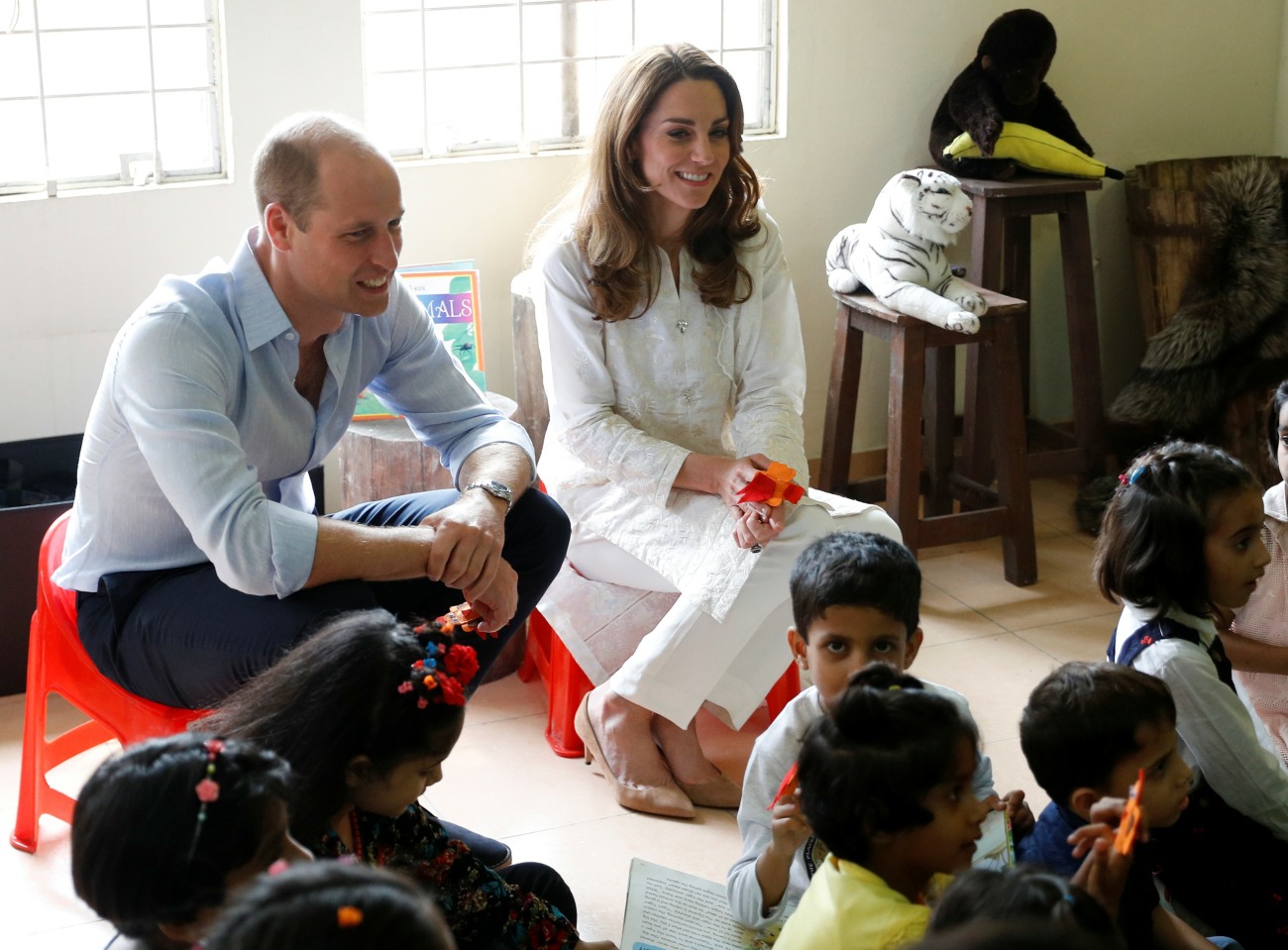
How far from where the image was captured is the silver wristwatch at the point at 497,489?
246 centimetres

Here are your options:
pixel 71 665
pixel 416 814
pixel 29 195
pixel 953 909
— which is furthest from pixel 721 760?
pixel 29 195

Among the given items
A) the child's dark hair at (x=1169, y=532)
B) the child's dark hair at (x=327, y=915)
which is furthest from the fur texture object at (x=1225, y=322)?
the child's dark hair at (x=327, y=915)

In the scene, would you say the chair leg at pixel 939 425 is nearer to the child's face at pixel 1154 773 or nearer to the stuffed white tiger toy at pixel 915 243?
the stuffed white tiger toy at pixel 915 243

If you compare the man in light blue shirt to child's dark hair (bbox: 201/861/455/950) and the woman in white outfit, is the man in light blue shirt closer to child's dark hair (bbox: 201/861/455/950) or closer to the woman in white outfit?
the woman in white outfit

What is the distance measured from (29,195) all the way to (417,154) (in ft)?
3.08

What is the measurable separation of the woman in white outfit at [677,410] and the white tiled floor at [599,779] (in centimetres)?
9

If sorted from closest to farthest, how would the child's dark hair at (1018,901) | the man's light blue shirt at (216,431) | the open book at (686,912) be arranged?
the child's dark hair at (1018,901) → the open book at (686,912) → the man's light blue shirt at (216,431)

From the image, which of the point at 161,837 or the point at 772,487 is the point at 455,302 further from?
the point at 161,837

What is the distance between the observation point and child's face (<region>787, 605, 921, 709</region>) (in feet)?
6.77

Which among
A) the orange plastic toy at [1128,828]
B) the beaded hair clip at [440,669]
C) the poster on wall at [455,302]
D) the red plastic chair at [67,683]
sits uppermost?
the poster on wall at [455,302]

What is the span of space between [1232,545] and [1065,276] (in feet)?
6.61

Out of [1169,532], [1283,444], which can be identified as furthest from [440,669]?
[1283,444]

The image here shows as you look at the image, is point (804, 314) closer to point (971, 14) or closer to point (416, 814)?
point (971, 14)

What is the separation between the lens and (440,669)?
72.1 inches
